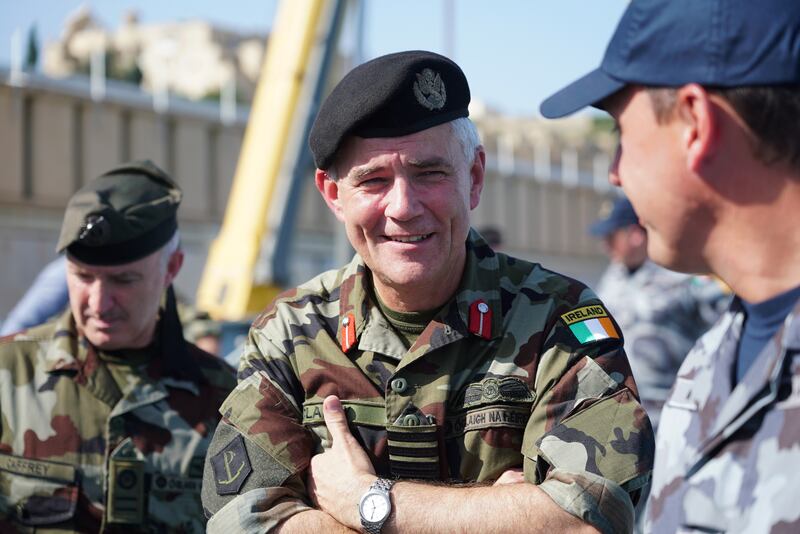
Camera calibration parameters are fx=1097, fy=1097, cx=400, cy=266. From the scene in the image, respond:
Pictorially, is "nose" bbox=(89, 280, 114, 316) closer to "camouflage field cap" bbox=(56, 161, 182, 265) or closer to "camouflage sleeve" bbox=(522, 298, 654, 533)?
"camouflage field cap" bbox=(56, 161, 182, 265)

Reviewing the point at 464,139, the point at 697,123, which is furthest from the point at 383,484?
the point at 697,123

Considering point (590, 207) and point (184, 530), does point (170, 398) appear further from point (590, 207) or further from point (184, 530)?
point (590, 207)

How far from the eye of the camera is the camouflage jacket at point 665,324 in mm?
6227

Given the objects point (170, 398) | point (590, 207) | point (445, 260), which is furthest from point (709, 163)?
point (590, 207)

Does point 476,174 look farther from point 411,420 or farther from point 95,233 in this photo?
point 95,233

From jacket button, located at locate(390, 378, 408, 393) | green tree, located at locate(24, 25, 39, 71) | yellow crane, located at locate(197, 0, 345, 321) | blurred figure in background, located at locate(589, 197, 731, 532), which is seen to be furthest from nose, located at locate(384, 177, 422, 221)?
green tree, located at locate(24, 25, 39, 71)

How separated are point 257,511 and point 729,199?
1.34m

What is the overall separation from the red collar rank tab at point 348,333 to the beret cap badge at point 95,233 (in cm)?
110

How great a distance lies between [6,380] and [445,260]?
1567 millimetres

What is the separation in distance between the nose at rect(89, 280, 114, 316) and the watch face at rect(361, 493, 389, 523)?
4.65 feet

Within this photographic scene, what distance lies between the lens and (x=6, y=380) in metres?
3.41

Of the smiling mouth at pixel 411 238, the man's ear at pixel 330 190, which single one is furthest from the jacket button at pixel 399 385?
the man's ear at pixel 330 190

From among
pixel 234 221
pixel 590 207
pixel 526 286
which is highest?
pixel 526 286

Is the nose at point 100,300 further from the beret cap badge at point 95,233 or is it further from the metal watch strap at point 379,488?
the metal watch strap at point 379,488
